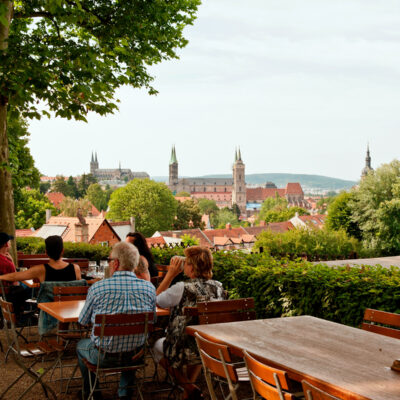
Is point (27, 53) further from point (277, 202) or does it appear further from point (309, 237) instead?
point (277, 202)

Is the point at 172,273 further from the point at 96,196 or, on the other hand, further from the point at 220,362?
the point at 96,196

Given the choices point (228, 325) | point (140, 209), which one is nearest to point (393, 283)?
point (228, 325)

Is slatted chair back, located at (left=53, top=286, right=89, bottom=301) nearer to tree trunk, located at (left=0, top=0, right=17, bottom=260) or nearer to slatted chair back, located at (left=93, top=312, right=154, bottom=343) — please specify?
slatted chair back, located at (left=93, top=312, right=154, bottom=343)

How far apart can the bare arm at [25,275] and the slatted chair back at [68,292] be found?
1.49 feet

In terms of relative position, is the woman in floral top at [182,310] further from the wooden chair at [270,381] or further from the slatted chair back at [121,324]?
the wooden chair at [270,381]

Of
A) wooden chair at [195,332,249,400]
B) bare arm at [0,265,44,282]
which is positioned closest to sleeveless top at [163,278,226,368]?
wooden chair at [195,332,249,400]

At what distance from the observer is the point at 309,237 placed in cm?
2092

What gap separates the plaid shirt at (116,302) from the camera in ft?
16.1

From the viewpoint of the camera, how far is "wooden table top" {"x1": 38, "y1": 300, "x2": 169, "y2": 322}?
5352 millimetres

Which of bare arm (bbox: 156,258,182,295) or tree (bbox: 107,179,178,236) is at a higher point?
bare arm (bbox: 156,258,182,295)

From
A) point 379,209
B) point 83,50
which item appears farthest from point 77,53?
point 379,209

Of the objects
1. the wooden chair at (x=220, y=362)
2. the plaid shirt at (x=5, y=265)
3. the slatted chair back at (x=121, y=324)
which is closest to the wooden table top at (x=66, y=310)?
the slatted chair back at (x=121, y=324)

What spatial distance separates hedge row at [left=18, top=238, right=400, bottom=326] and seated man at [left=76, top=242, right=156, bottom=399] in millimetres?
2137

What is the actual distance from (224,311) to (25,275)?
2.57m
